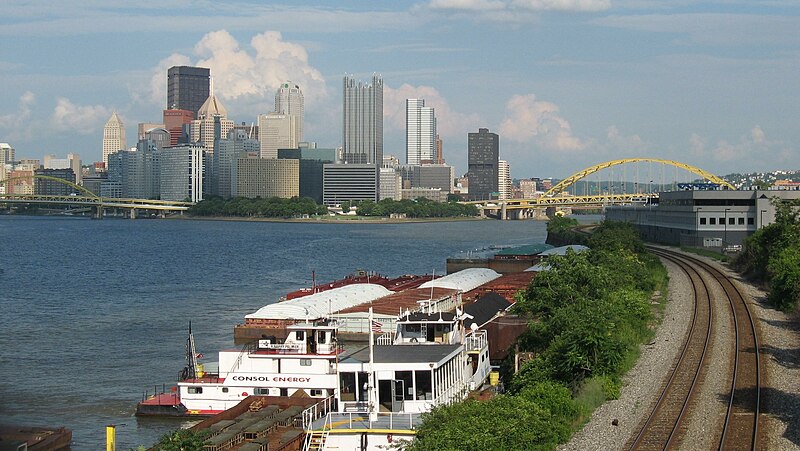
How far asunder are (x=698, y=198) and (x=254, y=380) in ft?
205

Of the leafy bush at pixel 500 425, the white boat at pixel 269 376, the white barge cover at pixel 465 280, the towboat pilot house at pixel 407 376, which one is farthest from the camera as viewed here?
the white barge cover at pixel 465 280

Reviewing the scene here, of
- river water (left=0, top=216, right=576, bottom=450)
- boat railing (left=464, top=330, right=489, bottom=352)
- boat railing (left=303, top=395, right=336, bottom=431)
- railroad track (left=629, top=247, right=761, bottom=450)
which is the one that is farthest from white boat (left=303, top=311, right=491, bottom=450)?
river water (left=0, top=216, right=576, bottom=450)

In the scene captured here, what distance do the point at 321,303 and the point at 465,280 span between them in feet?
42.5

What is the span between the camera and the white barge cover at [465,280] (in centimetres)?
5381

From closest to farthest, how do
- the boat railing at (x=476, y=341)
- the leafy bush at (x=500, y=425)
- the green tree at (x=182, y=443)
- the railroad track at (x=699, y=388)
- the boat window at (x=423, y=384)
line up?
the leafy bush at (x=500, y=425) → the green tree at (x=182, y=443) → the railroad track at (x=699, y=388) → the boat window at (x=423, y=384) → the boat railing at (x=476, y=341)

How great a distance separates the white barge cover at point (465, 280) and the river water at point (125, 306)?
10717mm

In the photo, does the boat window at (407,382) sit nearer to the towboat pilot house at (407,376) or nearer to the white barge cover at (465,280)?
the towboat pilot house at (407,376)

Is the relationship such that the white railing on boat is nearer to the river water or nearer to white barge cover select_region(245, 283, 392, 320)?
the river water

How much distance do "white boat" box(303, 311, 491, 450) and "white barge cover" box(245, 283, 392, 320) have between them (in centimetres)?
1500

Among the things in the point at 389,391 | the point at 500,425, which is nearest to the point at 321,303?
the point at 389,391

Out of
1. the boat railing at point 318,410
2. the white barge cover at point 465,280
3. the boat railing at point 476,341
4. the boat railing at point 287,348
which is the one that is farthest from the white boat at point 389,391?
the white barge cover at point 465,280

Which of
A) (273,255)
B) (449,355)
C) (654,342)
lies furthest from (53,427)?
(273,255)

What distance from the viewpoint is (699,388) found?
73.7 ft

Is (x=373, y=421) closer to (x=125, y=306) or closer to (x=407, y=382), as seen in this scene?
(x=407, y=382)
